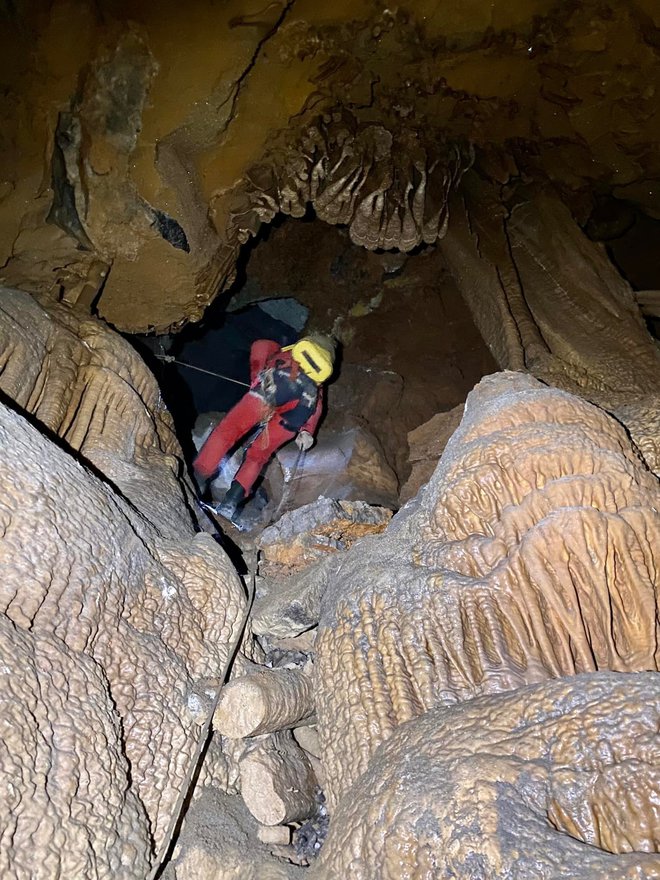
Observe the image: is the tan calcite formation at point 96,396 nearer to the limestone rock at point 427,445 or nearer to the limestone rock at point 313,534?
the limestone rock at point 313,534

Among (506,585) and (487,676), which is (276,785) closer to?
(487,676)

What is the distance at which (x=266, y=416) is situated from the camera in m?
5.98

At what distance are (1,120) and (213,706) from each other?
418cm

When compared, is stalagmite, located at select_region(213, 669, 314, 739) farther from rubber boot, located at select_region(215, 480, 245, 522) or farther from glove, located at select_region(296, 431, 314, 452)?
glove, located at select_region(296, 431, 314, 452)

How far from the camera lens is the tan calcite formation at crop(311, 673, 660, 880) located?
4.86 ft

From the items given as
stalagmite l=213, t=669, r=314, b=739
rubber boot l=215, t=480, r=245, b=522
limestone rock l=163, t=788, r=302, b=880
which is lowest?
rubber boot l=215, t=480, r=245, b=522

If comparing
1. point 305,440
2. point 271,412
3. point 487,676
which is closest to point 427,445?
point 305,440

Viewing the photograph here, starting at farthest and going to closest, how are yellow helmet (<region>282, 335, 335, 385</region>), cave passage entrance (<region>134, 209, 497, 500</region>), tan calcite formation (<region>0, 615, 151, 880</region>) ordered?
cave passage entrance (<region>134, 209, 497, 500</region>) < yellow helmet (<region>282, 335, 335, 385</region>) < tan calcite formation (<region>0, 615, 151, 880</region>)

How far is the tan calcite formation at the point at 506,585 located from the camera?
2.21m

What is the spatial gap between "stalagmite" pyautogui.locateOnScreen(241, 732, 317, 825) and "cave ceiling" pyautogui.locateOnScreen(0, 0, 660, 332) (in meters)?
3.63

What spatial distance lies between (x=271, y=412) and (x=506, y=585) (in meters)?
3.92

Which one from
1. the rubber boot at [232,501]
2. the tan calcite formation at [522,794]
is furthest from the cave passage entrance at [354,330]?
the tan calcite formation at [522,794]

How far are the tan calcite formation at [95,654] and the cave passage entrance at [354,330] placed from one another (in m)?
4.16

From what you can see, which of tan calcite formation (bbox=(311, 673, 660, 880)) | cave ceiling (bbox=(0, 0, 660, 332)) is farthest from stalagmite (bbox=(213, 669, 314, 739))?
cave ceiling (bbox=(0, 0, 660, 332))
